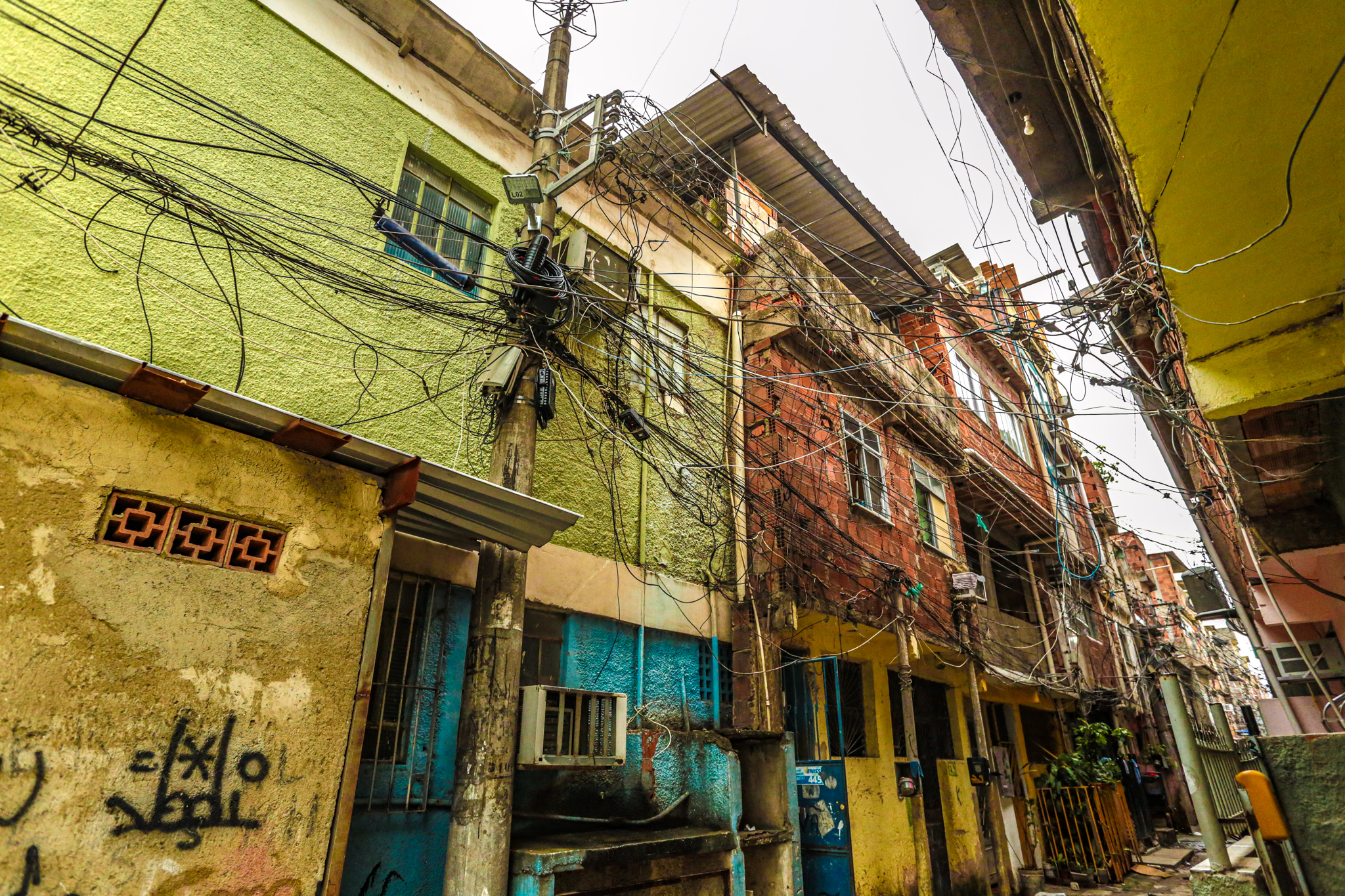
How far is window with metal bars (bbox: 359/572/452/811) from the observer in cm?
458

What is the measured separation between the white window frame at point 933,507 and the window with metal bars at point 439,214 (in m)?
8.30

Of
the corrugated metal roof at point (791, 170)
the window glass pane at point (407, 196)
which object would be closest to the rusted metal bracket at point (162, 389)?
the window glass pane at point (407, 196)

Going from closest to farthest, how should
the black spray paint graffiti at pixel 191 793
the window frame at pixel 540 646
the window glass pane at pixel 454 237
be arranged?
the black spray paint graffiti at pixel 191 793
the window frame at pixel 540 646
the window glass pane at pixel 454 237

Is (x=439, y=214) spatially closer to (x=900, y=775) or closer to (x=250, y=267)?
(x=250, y=267)

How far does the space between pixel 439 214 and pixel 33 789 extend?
529 centimetres

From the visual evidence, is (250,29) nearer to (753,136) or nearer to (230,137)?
(230,137)

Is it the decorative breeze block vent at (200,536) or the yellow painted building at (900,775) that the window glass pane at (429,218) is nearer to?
the decorative breeze block vent at (200,536)

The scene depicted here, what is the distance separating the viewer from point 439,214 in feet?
21.5

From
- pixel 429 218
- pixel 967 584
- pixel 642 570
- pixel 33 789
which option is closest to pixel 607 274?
pixel 429 218

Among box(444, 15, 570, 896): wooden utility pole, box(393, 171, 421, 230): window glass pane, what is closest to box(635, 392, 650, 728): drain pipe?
box(444, 15, 570, 896): wooden utility pole

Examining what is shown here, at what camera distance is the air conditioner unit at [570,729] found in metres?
4.55

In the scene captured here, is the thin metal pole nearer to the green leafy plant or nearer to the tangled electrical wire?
the tangled electrical wire

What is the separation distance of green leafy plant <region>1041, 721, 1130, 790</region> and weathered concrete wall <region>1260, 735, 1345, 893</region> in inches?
439

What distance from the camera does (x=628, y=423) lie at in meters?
5.97
